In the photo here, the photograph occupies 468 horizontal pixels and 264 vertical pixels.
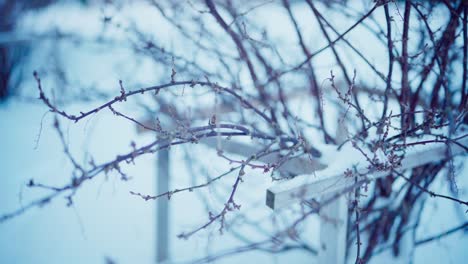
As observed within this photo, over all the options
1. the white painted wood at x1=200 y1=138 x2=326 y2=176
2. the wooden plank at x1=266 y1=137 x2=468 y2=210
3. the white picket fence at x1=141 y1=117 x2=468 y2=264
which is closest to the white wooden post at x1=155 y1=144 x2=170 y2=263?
the white picket fence at x1=141 y1=117 x2=468 y2=264

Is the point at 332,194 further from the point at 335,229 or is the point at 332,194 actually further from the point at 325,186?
the point at 325,186

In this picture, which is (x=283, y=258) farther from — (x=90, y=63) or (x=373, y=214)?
(x=90, y=63)

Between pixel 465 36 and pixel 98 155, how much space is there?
186 inches

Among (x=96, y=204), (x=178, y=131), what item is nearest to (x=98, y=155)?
(x=96, y=204)

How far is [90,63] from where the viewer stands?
10031 mm

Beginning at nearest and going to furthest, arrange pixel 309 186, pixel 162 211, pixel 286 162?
1. pixel 309 186
2. pixel 286 162
3. pixel 162 211

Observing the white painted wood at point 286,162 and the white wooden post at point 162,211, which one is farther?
the white wooden post at point 162,211

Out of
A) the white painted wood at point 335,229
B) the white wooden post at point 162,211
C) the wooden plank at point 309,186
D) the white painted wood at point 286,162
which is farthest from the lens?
the white wooden post at point 162,211

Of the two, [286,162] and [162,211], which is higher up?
[162,211]

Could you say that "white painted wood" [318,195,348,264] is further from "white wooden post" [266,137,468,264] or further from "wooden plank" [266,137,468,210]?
"wooden plank" [266,137,468,210]

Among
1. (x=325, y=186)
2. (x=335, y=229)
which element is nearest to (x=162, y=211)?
(x=335, y=229)

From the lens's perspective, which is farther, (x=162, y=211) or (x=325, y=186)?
(x=162, y=211)

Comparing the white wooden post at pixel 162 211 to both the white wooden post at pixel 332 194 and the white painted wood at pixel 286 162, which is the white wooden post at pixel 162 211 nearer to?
the white painted wood at pixel 286 162

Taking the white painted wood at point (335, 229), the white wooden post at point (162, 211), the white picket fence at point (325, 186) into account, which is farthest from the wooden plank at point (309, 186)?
the white wooden post at point (162, 211)
